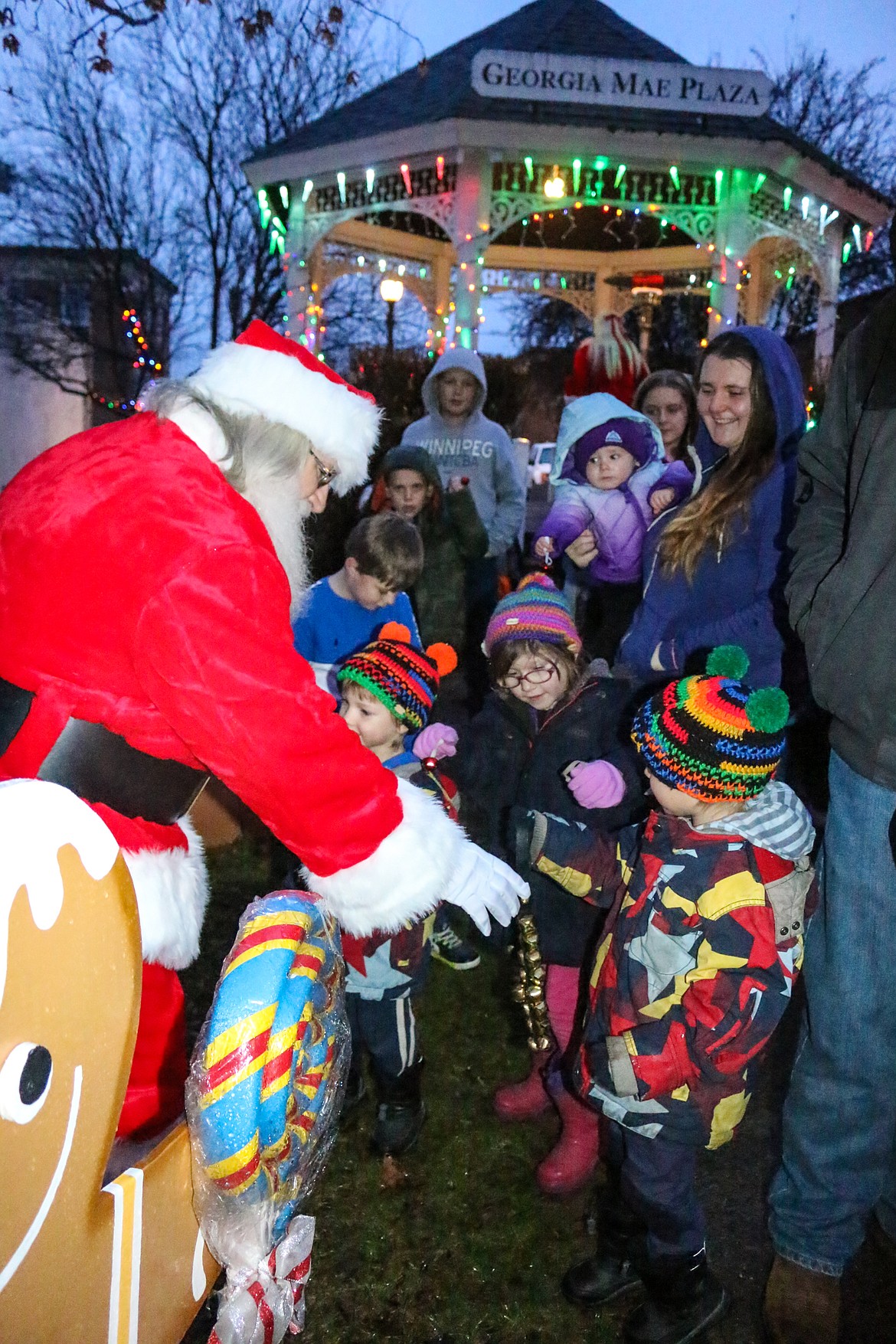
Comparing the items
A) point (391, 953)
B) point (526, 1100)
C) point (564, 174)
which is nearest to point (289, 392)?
point (391, 953)

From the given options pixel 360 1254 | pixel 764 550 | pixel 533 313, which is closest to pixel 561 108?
pixel 764 550

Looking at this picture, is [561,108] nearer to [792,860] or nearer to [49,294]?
[792,860]

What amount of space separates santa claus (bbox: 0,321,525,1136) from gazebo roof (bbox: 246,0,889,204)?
8.19m

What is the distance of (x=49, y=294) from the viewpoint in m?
21.6

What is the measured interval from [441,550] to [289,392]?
3140 mm

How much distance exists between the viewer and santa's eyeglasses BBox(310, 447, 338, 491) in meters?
2.05

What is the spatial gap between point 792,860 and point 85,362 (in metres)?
22.8

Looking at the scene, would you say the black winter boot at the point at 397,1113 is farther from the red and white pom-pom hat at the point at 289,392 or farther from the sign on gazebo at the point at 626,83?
the sign on gazebo at the point at 626,83

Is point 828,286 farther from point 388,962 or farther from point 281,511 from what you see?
point 281,511

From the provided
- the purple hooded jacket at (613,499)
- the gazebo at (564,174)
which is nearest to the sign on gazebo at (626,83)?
the gazebo at (564,174)

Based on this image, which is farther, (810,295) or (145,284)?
(810,295)

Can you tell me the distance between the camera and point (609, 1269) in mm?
2320

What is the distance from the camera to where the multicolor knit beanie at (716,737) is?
200 cm

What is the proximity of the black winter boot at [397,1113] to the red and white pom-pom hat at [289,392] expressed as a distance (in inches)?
69.7
